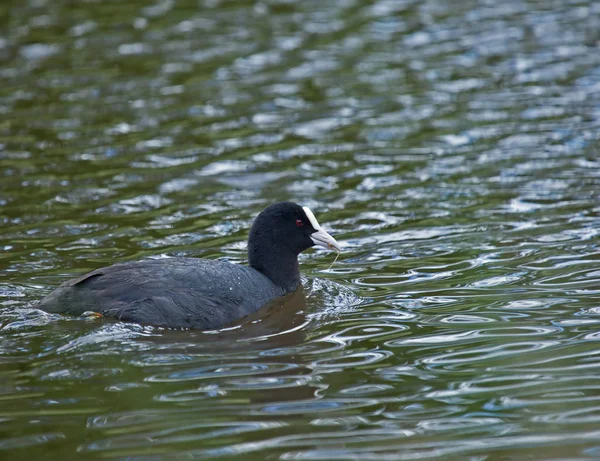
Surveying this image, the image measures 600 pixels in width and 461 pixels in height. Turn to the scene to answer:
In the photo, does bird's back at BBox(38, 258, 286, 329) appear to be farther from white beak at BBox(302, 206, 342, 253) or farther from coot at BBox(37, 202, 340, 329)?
white beak at BBox(302, 206, 342, 253)

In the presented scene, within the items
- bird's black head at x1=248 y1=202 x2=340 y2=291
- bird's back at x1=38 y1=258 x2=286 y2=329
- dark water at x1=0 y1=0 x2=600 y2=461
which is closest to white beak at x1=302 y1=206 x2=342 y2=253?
bird's black head at x1=248 y1=202 x2=340 y2=291

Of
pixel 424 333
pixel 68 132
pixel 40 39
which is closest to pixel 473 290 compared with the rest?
pixel 424 333

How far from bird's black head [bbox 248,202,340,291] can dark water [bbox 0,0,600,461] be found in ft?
0.99

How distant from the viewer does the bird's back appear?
23.1ft

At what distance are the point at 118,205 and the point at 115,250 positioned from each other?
3.97 ft

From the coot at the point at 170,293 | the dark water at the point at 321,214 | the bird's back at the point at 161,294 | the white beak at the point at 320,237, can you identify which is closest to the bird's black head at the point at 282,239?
the white beak at the point at 320,237

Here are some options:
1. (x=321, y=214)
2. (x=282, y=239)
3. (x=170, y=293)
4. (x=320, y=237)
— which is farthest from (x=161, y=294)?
(x=321, y=214)

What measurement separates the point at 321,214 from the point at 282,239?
1.75 metres

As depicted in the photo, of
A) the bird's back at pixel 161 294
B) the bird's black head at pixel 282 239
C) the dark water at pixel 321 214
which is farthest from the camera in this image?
the bird's black head at pixel 282 239

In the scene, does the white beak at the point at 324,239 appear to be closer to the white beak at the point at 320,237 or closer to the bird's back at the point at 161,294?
the white beak at the point at 320,237

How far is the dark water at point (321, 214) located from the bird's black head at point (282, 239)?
303 mm

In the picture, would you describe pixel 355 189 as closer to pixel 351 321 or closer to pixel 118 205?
pixel 118 205

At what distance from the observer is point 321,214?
32.2ft

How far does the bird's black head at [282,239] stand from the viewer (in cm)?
808
